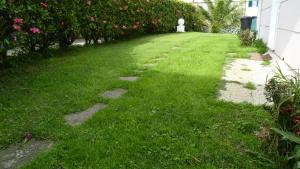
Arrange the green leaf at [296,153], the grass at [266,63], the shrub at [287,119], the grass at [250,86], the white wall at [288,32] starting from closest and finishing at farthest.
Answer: the green leaf at [296,153], the shrub at [287,119], the grass at [250,86], the white wall at [288,32], the grass at [266,63]

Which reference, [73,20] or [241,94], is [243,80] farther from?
[73,20]

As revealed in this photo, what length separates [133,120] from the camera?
11.2 ft

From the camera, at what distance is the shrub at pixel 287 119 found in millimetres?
2426

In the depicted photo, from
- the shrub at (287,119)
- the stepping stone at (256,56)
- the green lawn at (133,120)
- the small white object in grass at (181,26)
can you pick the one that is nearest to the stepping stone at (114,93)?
the green lawn at (133,120)

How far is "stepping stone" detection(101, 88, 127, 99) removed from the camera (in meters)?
4.34

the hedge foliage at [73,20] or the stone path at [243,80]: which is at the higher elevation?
the hedge foliage at [73,20]

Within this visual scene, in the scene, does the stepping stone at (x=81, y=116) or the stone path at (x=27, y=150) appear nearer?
the stone path at (x=27, y=150)

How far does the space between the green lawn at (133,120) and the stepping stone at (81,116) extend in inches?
3.7

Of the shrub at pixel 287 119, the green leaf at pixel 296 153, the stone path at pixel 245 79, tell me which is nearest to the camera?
the green leaf at pixel 296 153

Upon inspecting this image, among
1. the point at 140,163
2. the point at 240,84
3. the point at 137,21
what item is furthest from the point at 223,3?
the point at 140,163

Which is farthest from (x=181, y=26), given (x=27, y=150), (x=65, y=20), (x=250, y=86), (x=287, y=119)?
(x=27, y=150)

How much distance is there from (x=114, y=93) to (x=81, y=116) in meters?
0.97

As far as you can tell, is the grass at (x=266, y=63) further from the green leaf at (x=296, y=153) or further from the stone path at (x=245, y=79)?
the green leaf at (x=296, y=153)

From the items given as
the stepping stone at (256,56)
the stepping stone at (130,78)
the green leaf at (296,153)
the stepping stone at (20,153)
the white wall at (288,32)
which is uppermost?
the white wall at (288,32)
